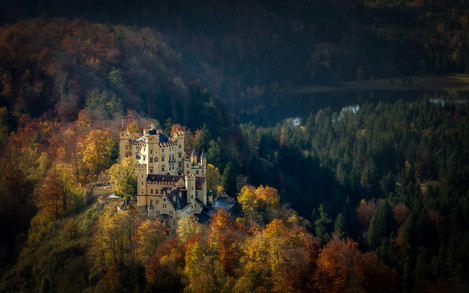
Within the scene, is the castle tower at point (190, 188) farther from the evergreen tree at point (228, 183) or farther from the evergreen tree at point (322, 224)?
the evergreen tree at point (322, 224)

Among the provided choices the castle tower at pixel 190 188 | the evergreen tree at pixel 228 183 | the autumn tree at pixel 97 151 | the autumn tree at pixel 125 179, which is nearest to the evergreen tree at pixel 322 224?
the evergreen tree at pixel 228 183

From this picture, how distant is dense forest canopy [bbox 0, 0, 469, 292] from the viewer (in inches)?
2356

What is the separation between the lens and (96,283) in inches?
2534

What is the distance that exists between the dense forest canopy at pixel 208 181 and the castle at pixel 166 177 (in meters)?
2.50

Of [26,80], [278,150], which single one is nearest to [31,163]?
[26,80]

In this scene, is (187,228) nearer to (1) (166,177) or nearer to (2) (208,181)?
(1) (166,177)

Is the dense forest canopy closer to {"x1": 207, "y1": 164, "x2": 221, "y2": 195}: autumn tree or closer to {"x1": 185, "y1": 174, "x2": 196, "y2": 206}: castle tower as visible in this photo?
{"x1": 207, "y1": 164, "x2": 221, "y2": 195}: autumn tree

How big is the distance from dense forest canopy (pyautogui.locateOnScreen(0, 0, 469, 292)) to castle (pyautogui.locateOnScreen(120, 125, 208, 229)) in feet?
8.20

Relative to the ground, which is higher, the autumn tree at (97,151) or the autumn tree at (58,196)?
the autumn tree at (97,151)

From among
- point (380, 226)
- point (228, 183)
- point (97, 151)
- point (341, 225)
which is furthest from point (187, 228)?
point (380, 226)

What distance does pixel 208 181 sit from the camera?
274 feet

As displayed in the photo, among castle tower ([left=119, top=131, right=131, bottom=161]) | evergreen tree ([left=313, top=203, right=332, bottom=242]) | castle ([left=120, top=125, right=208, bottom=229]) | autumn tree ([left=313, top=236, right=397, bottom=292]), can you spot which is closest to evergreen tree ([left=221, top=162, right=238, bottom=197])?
castle ([left=120, top=125, right=208, bottom=229])

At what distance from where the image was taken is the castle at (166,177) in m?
66.6

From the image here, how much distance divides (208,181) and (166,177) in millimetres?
14324
